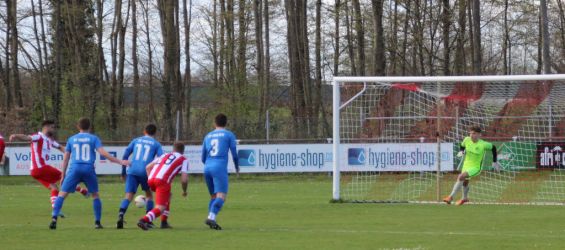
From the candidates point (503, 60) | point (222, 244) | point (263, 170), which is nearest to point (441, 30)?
point (503, 60)

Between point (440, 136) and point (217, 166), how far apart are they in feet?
34.2

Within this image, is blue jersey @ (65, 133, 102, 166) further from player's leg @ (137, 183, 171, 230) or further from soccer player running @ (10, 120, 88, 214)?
soccer player running @ (10, 120, 88, 214)

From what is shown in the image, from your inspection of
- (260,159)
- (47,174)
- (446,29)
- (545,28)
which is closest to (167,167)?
(47,174)

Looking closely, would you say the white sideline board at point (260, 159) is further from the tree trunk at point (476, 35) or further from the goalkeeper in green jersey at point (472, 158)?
the tree trunk at point (476, 35)

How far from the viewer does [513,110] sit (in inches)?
1096

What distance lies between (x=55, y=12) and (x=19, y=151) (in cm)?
1912

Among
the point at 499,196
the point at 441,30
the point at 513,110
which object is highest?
the point at 441,30

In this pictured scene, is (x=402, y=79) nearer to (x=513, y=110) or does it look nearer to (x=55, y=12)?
(x=513, y=110)

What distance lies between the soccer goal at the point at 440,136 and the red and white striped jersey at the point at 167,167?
7.87m

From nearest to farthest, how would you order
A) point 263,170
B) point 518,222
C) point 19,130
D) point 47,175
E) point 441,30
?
point 518,222, point 47,175, point 263,170, point 19,130, point 441,30

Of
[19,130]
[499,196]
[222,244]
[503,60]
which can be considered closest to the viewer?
[222,244]

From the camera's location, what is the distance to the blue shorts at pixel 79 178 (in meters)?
16.9

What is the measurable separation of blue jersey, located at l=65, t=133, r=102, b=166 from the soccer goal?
823 cm

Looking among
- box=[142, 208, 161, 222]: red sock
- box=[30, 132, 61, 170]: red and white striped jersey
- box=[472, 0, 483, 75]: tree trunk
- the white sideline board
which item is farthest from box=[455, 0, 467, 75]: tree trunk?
box=[142, 208, 161, 222]: red sock
